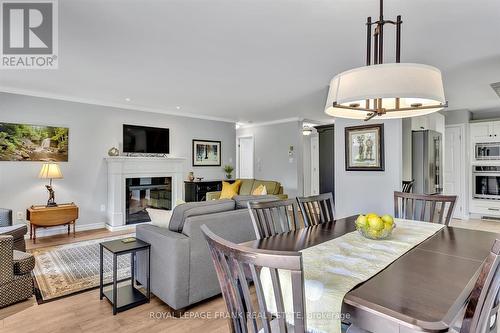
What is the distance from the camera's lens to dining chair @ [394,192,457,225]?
228cm

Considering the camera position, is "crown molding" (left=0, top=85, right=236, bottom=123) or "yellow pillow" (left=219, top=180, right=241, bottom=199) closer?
"crown molding" (left=0, top=85, right=236, bottom=123)

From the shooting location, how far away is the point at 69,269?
3195 millimetres

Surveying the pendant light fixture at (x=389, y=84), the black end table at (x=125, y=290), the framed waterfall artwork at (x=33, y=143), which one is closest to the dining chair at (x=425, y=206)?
the pendant light fixture at (x=389, y=84)

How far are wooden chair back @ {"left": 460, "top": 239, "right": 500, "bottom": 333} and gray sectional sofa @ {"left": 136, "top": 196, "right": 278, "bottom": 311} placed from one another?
1.74 metres

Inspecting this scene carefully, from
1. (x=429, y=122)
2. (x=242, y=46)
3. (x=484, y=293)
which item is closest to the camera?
(x=484, y=293)

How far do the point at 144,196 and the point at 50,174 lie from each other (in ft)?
5.80

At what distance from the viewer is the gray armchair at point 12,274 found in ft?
7.57

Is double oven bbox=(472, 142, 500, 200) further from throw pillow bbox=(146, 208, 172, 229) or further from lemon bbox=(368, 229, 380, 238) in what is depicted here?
throw pillow bbox=(146, 208, 172, 229)

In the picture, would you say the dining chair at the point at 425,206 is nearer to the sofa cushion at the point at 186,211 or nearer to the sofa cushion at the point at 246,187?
the sofa cushion at the point at 186,211

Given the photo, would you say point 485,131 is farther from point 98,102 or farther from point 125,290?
point 98,102

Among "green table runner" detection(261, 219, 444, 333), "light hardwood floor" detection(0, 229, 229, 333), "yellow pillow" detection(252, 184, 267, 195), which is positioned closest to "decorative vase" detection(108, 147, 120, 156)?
"yellow pillow" detection(252, 184, 267, 195)

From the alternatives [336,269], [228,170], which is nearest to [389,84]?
[336,269]

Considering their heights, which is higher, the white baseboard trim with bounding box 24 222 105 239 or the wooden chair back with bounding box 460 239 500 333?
the wooden chair back with bounding box 460 239 500 333

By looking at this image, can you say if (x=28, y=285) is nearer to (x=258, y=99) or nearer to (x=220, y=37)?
(x=220, y=37)
